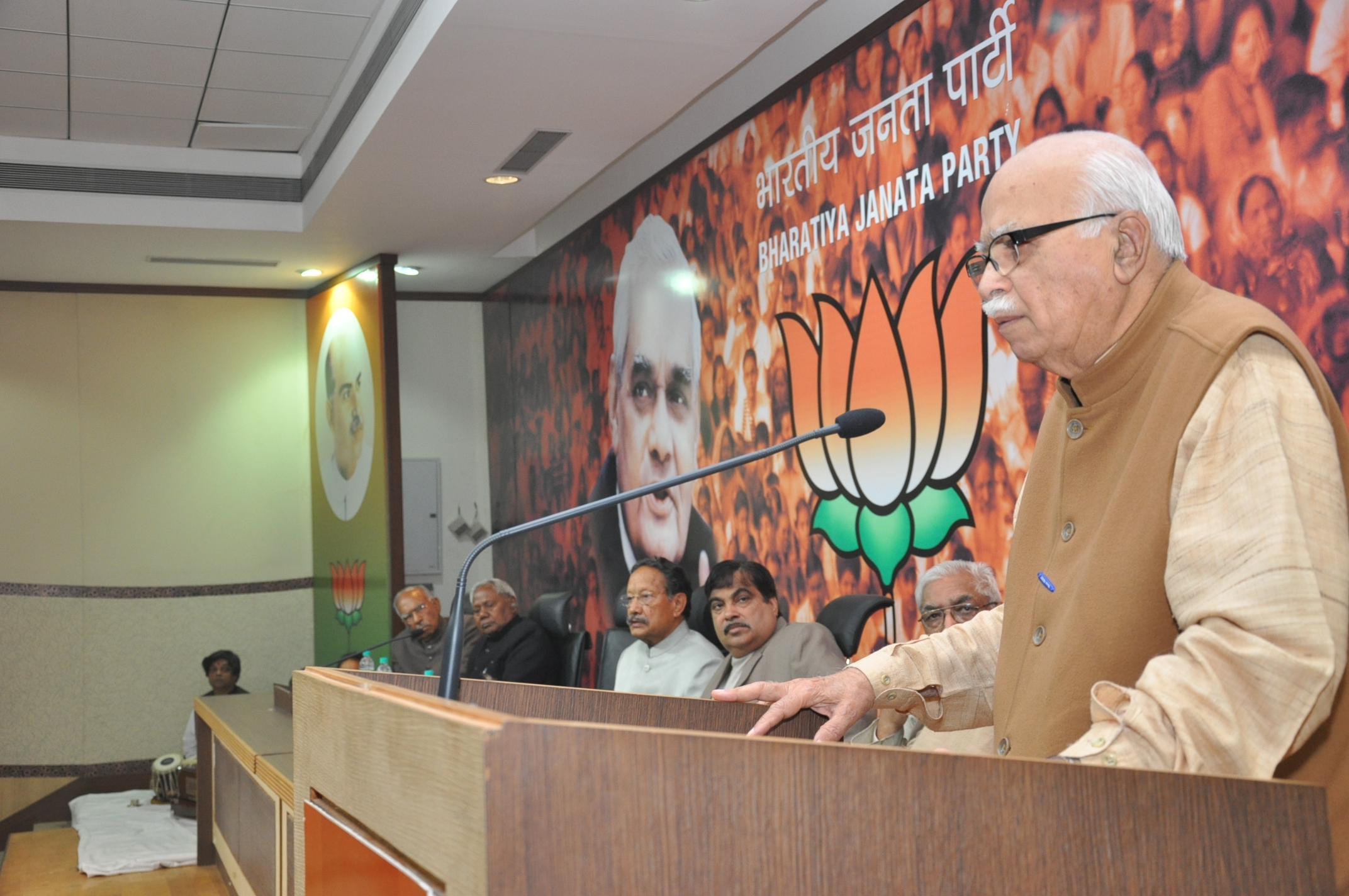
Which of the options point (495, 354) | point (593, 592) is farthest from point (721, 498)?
point (495, 354)

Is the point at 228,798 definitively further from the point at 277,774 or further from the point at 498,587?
the point at 498,587

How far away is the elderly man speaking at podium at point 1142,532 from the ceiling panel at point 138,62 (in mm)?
4519

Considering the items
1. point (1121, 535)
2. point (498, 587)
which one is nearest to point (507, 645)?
point (498, 587)

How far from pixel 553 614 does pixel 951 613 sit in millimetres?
2713

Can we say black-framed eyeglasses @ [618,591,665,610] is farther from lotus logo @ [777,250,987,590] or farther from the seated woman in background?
the seated woman in background

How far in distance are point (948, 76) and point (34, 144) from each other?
455 cm

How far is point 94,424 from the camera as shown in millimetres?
7309

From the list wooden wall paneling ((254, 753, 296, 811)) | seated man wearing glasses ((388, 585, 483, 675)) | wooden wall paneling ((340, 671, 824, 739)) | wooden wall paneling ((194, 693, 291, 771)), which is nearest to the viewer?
wooden wall paneling ((340, 671, 824, 739))

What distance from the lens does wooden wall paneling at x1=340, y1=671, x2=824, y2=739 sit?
1.25 metres

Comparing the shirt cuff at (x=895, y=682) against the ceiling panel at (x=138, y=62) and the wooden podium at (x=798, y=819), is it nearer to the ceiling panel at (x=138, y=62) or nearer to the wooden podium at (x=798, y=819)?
the wooden podium at (x=798, y=819)

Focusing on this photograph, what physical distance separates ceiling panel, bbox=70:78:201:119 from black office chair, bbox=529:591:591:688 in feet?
9.07

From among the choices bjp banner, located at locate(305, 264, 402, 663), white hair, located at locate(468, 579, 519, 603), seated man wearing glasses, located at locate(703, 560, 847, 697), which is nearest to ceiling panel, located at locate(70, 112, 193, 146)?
bjp banner, located at locate(305, 264, 402, 663)

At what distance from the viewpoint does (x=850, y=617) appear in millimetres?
3514

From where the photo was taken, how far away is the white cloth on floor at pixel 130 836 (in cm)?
454
